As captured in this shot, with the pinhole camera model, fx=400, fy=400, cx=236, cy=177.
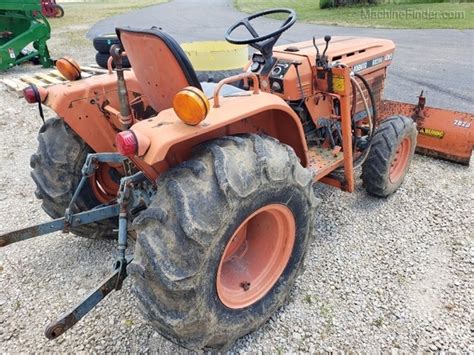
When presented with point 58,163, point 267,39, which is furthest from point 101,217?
point 267,39

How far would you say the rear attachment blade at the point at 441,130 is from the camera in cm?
354

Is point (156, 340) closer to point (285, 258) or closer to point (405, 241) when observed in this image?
point (285, 258)

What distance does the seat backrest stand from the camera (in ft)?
5.50

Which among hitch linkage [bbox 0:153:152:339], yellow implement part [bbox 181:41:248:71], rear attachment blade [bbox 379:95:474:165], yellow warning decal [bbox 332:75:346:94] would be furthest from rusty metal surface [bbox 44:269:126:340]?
rear attachment blade [bbox 379:95:474:165]

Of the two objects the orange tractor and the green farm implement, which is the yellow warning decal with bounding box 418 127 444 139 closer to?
the orange tractor

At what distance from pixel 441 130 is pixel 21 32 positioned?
7567 millimetres

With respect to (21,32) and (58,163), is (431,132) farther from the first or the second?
(21,32)

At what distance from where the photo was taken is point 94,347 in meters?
2.02

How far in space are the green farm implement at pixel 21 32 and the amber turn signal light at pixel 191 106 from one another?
706 cm

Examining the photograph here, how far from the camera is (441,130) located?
3.65m

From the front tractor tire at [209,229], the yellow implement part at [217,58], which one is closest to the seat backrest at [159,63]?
the front tractor tire at [209,229]

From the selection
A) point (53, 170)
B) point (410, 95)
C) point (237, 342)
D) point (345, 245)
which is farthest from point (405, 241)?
point (410, 95)

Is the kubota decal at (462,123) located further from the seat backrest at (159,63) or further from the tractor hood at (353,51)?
the seat backrest at (159,63)

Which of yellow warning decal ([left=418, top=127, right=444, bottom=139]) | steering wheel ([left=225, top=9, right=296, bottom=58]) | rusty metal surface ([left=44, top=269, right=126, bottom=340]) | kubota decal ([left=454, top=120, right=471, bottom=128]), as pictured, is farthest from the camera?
yellow warning decal ([left=418, top=127, right=444, bottom=139])
